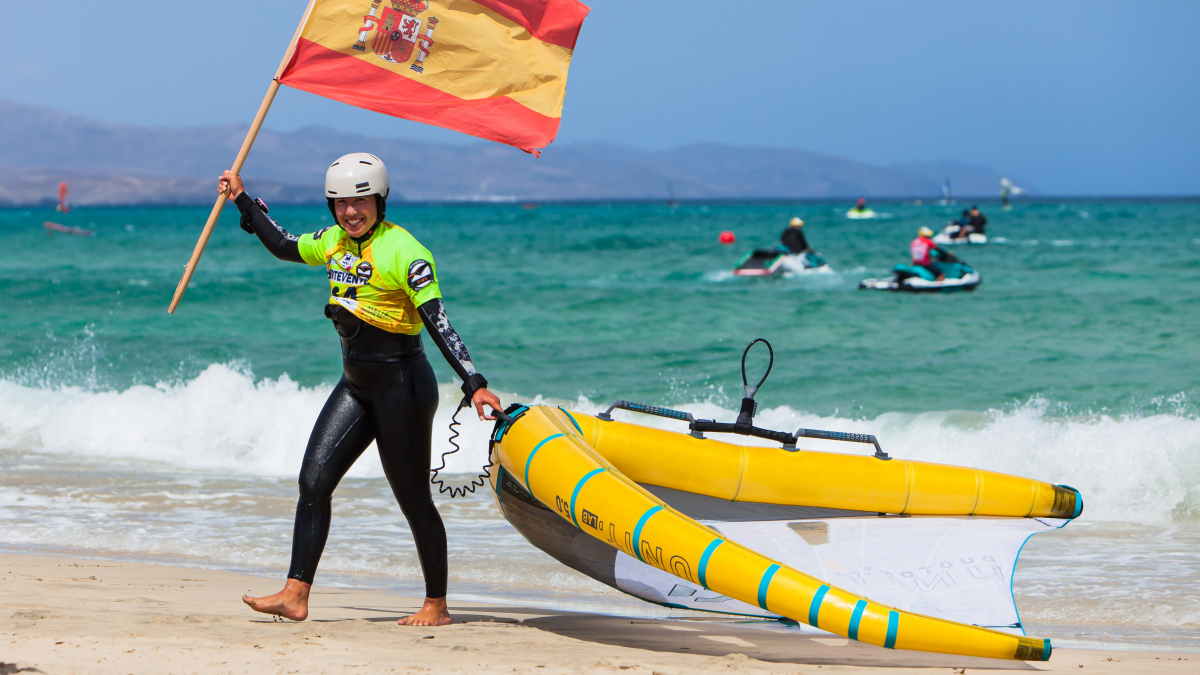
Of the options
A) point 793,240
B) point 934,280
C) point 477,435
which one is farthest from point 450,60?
point 793,240

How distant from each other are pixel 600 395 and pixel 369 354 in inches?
318

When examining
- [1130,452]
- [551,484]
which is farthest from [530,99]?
[1130,452]

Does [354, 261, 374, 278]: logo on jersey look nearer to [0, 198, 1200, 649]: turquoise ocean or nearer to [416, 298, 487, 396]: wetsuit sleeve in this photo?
[416, 298, 487, 396]: wetsuit sleeve

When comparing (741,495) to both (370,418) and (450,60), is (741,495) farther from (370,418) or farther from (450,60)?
(450,60)

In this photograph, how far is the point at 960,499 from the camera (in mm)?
4691

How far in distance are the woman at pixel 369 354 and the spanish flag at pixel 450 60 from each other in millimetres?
717

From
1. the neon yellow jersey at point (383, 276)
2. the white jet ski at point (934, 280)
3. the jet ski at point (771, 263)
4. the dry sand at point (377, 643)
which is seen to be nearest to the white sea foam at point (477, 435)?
the dry sand at point (377, 643)

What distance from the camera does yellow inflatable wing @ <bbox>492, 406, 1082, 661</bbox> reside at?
3.35 meters

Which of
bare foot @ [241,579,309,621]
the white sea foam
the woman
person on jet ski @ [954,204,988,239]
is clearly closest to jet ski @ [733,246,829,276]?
the white sea foam

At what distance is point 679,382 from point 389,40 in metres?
8.39

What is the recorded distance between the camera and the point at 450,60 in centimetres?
462

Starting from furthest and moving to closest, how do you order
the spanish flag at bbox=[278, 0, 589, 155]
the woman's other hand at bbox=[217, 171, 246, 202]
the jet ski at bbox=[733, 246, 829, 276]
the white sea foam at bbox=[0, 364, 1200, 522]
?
1. the jet ski at bbox=[733, 246, 829, 276]
2. the white sea foam at bbox=[0, 364, 1200, 522]
3. the spanish flag at bbox=[278, 0, 589, 155]
4. the woman's other hand at bbox=[217, 171, 246, 202]

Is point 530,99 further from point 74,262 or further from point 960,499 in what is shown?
point 74,262

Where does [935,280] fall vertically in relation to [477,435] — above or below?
above
